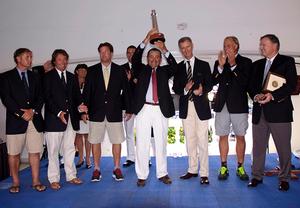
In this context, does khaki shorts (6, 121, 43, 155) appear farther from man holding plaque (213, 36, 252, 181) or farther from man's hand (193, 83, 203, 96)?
man holding plaque (213, 36, 252, 181)

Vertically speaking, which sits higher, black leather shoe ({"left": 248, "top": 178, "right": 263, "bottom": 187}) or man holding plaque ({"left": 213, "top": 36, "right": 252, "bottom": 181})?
man holding plaque ({"left": 213, "top": 36, "right": 252, "bottom": 181})

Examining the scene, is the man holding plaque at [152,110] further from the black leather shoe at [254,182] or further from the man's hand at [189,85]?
the black leather shoe at [254,182]

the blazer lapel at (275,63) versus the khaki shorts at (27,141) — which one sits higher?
the blazer lapel at (275,63)

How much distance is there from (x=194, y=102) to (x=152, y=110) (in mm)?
488

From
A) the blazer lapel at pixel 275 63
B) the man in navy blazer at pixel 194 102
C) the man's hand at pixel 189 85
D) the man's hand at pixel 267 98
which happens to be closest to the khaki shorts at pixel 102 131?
the man in navy blazer at pixel 194 102

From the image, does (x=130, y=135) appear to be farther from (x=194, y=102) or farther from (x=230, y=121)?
(x=230, y=121)

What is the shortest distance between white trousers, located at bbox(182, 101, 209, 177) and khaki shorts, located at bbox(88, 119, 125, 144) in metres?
0.79

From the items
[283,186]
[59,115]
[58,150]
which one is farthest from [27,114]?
[283,186]

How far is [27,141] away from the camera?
3.09 metres

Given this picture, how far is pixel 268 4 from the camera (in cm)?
465

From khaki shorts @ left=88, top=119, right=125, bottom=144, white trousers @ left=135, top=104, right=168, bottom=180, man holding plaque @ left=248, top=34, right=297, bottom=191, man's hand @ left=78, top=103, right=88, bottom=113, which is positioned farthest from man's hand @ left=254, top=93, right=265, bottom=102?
man's hand @ left=78, top=103, right=88, bottom=113

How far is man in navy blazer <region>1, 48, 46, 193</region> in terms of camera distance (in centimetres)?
297

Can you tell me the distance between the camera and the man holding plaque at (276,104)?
283cm

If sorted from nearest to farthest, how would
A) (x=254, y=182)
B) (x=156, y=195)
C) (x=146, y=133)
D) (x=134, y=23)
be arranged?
(x=156, y=195), (x=254, y=182), (x=146, y=133), (x=134, y=23)
